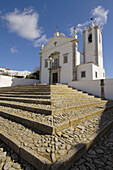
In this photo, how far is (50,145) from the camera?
1.86 m

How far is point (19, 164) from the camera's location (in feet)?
5.43

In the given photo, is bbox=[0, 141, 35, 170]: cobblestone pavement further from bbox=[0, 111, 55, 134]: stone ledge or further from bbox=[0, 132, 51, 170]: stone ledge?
bbox=[0, 111, 55, 134]: stone ledge

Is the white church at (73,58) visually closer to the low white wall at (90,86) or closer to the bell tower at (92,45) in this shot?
the bell tower at (92,45)

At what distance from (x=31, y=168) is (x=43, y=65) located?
17.2 m

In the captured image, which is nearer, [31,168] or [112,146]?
[31,168]

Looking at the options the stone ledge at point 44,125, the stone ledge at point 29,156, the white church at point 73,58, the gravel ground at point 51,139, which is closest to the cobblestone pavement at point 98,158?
the gravel ground at point 51,139

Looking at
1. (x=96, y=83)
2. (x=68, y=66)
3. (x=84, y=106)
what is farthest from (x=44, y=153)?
(x=68, y=66)

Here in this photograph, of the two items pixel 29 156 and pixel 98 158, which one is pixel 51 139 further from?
pixel 98 158

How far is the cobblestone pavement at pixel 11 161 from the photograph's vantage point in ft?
5.19

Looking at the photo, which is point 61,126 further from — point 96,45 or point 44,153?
point 96,45

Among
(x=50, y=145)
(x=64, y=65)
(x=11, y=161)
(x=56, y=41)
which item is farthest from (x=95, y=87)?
(x=56, y=41)

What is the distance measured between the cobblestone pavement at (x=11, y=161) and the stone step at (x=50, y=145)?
67 mm

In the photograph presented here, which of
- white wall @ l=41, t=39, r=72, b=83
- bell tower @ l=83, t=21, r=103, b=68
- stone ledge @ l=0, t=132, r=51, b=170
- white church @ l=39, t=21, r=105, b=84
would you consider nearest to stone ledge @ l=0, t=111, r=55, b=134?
stone ledge @ l=0, t=132, r=51, b=170

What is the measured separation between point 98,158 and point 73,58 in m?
13.2
